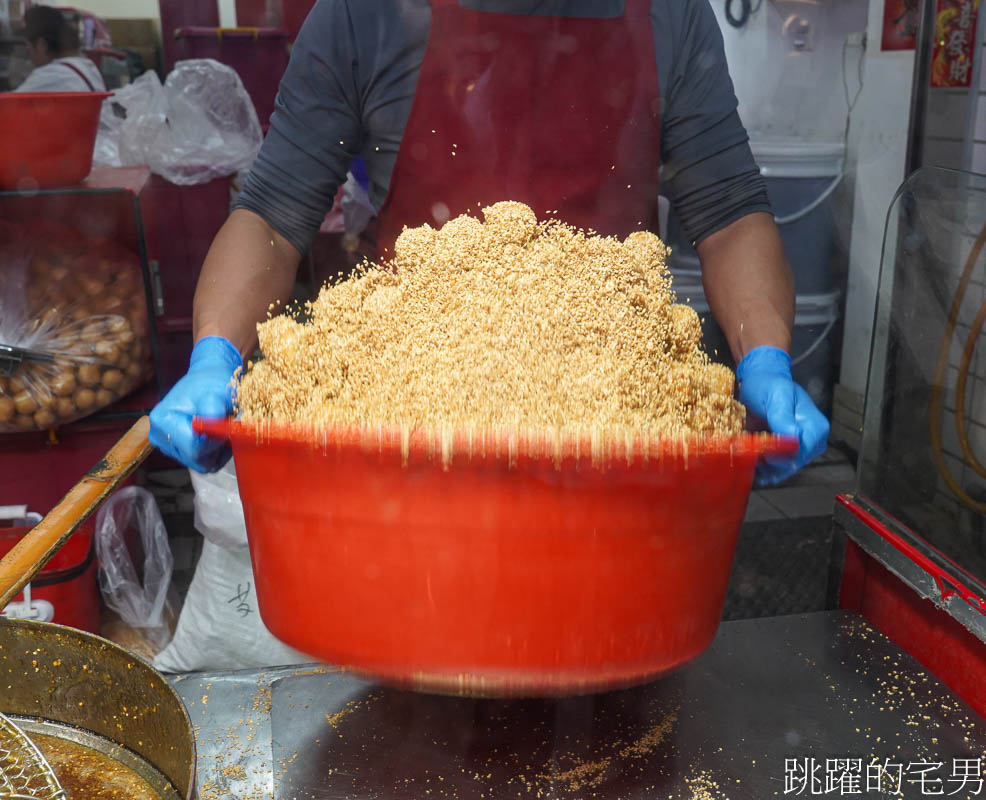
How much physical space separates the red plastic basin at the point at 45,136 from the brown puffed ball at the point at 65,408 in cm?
36

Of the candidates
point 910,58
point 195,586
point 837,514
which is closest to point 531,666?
point 837,514

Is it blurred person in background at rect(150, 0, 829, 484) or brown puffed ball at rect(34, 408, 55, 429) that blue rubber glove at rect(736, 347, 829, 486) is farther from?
brown puffed ball at rect(34, 408, 55, 429)

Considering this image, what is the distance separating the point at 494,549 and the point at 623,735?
37 centimetres

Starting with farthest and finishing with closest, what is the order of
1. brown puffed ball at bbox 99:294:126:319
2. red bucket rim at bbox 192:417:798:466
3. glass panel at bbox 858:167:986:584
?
brown puffed ball at bbox 99:294:126:319 < glass panel at bbox 858:167:986:584 < red bucket rim at bbox 192:417:798:466

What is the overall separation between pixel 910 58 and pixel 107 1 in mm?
1843

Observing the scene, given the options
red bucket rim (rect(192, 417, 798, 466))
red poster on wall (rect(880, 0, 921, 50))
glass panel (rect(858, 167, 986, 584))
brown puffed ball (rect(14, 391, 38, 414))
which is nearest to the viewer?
red bucket rim (rect(192, 417, 798, 466))

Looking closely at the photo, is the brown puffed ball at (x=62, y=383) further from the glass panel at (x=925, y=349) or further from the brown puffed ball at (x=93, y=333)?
the glass panel at (x=925, y=349)

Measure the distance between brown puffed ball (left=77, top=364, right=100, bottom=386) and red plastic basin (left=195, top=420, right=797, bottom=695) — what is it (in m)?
1.05

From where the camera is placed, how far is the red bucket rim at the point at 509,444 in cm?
55

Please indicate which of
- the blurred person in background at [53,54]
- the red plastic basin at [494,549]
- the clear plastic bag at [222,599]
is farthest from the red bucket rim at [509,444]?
the blurred person in background at [53,54]

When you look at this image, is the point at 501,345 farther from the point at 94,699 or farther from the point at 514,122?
the point at 514,122

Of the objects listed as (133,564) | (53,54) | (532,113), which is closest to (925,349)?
(532,113)

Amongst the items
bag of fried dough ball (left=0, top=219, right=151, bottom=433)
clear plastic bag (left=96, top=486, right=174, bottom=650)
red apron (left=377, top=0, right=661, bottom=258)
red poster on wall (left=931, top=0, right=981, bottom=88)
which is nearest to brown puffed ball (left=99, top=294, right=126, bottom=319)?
bag of fried dough ball (left=0, top=219, right=151, bottom=433)

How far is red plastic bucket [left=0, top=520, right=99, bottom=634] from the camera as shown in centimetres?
144
